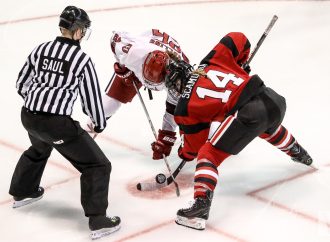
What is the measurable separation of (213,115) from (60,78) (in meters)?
0.76

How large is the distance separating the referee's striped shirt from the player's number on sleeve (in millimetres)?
505

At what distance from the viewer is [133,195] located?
13.3ft

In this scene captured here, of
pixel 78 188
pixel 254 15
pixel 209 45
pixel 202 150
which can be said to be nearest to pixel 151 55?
pixel 202 150

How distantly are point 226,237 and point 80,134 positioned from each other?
845 millimetres

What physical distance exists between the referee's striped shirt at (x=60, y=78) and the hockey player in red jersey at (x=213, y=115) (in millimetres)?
450

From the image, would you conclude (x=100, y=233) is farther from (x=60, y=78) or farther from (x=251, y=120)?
(x=251, y=120)

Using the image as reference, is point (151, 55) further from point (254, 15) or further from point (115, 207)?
point (254, 15)

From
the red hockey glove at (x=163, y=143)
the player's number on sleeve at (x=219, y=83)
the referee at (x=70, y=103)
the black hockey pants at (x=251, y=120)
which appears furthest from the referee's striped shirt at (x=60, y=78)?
the red hockey glove at (x=163, y=143)

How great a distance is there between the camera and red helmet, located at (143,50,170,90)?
12.6ft

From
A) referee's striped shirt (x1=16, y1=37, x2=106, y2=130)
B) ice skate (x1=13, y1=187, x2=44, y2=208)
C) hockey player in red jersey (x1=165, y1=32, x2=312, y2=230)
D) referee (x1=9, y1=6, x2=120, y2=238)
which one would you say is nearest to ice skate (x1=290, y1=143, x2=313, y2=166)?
hockey player in red jersey (x1=165, y1=32, x2=312, y2=230)

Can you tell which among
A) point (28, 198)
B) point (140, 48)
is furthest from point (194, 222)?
point (140, 48)

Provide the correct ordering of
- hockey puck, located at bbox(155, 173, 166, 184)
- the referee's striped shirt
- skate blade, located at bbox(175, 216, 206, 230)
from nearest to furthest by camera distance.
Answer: the referee's striped shirt
skate blade, located at bbox(175, 216, 206, 230)
hockey puck, located at bbox(155, 173, 166, 184)

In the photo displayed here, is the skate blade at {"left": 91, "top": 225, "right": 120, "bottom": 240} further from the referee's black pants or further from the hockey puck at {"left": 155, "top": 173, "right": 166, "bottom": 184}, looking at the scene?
the hockey puck at {"left": 155, "top": 173, "right": 166, "bottom": 184}

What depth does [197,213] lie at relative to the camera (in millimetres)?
3592
